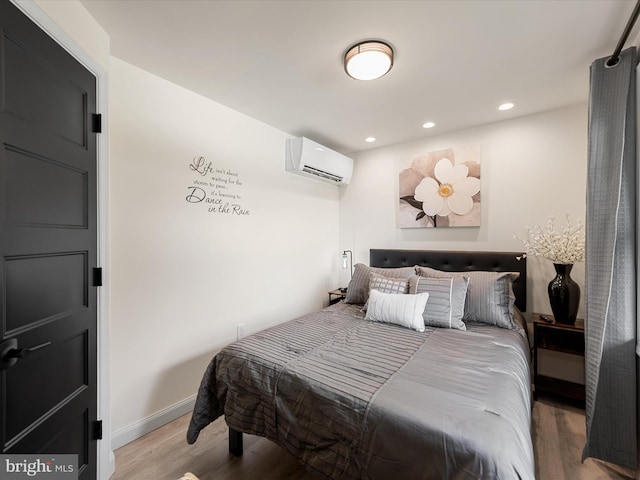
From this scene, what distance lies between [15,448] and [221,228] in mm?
1673

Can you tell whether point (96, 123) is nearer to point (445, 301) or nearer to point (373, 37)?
point (373, 37)

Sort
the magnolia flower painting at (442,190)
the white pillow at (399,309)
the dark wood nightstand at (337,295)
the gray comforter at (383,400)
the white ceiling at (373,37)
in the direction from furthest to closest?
the dark wood nightstand at (337,295), the magnolia flower painting at (442,190), the white pillow at (399,309), the white ceiling at (373,37), the gray comforter at (383,400)

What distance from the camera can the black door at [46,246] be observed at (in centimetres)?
104

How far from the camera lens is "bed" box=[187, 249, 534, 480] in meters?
1.02

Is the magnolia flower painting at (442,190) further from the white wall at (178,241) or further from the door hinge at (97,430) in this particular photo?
the door hinge at (97,430)

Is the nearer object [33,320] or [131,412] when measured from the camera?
[33,320]

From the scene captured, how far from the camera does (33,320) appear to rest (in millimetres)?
1160

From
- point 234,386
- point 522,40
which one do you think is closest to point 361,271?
point 234,386

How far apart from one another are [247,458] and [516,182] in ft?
10.5

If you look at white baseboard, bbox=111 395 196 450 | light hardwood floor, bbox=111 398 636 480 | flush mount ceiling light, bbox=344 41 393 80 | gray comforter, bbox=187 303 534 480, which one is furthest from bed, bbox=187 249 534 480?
flush mount ceiling light, bbox=344 41 393 80

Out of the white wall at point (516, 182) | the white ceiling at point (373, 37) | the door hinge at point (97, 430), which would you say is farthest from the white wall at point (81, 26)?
the white wall at point (516, 182)

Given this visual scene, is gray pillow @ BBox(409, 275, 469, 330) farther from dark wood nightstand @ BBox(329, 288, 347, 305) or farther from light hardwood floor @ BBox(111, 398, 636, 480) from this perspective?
dark wood nightstand @ BBox(329, 288, 347, 305)

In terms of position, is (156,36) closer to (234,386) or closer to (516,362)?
(234,386)

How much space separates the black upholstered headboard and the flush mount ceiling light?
6.44 ft
